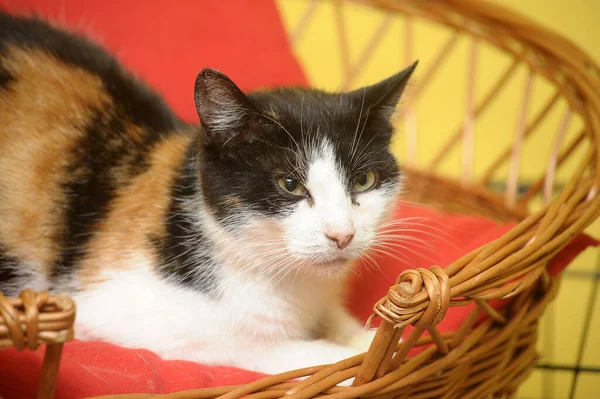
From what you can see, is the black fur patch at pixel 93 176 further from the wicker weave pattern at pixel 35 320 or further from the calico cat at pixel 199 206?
the wicker weave pattern at pixel 35 320

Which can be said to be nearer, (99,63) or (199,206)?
(199,206)

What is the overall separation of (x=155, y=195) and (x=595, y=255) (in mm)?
1511

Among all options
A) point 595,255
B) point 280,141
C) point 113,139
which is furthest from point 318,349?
point 595,255

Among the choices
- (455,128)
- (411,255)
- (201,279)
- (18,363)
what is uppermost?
(455,128)

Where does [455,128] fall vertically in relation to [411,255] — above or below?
above

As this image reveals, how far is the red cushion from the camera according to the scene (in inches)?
29.0

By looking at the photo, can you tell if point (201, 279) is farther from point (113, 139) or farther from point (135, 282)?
point (113, 139)

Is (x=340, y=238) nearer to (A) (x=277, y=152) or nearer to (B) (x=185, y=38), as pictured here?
(A) (x=277, y=152)

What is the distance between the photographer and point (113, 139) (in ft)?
3.44

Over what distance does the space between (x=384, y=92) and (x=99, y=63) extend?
1.98ft

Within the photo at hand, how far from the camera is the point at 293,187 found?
2.81 feet

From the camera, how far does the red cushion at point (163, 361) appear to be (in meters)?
0.74

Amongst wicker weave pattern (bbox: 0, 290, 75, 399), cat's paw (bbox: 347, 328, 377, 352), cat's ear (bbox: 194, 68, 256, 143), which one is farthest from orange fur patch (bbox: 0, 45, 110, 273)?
cat's paw (bbox: 347, 328, 377, 352)

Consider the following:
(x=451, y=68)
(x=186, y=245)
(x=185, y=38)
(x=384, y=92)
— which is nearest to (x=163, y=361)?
(x=186, y=245)
